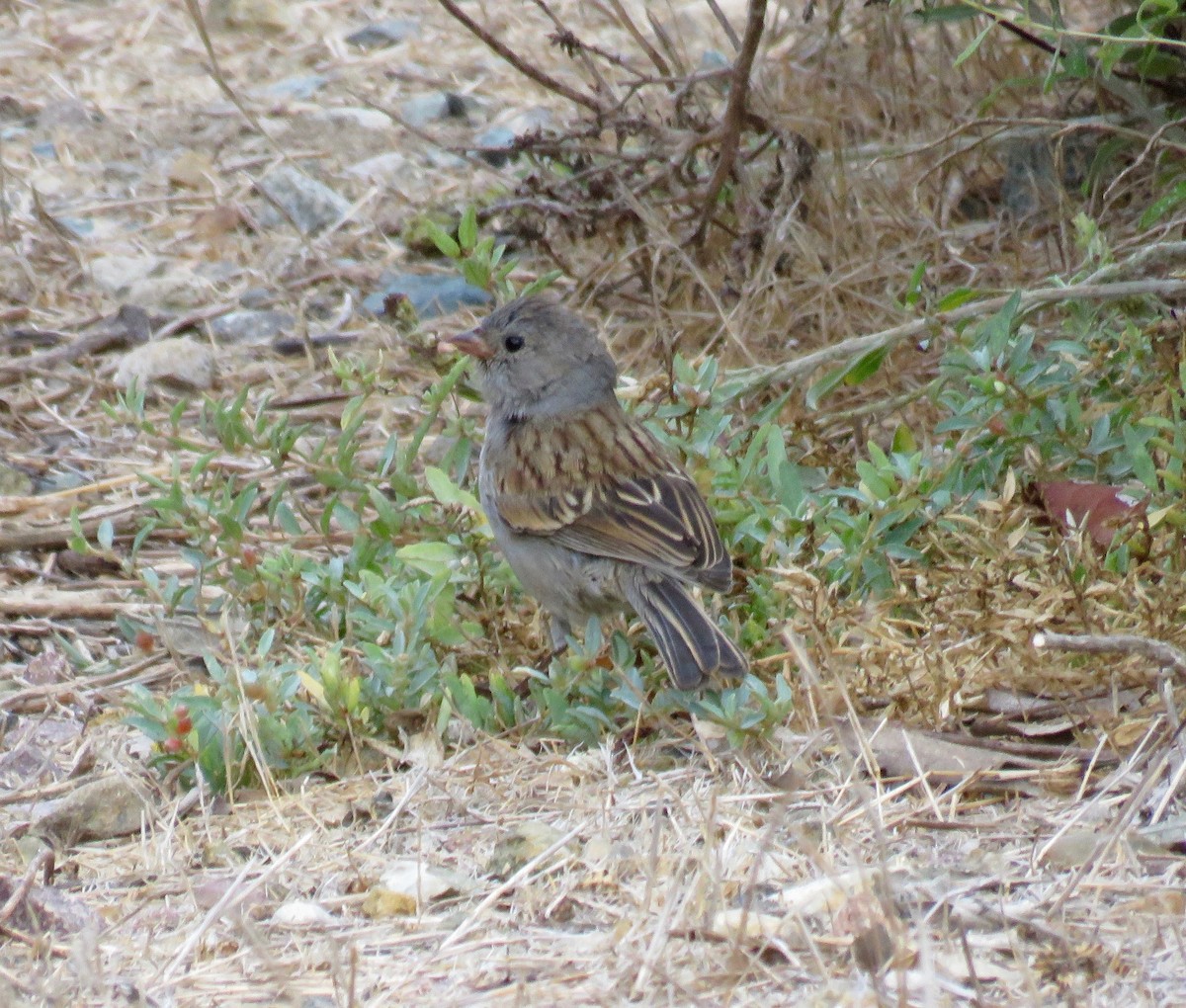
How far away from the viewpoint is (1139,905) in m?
2.92

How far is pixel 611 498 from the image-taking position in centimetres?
445

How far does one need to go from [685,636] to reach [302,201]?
14.1 feet

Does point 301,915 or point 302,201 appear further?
point 302,201

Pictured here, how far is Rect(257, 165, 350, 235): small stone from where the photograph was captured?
7480 mm

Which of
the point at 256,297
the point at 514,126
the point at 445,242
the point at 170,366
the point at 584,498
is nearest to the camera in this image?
the point at 584,498

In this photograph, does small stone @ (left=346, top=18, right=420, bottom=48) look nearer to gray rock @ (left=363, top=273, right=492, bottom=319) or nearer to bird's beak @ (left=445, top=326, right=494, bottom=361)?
gray rock @ (left=363, top=273, right=492, bottom=319)

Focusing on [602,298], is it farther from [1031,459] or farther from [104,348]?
[1031,459]

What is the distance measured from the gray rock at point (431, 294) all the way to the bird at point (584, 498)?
1736 mm

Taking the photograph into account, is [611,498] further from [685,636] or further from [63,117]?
[63,117]

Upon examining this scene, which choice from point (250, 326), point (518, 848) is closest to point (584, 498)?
point (518, 848)

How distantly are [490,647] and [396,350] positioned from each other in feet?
7.33

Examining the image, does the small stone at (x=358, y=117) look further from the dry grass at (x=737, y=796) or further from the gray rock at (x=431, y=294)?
the dry grass at (x=737, y=796)

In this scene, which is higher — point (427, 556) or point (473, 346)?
point (473, 346)

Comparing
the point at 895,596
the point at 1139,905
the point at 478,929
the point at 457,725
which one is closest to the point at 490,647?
the point at 457,725
